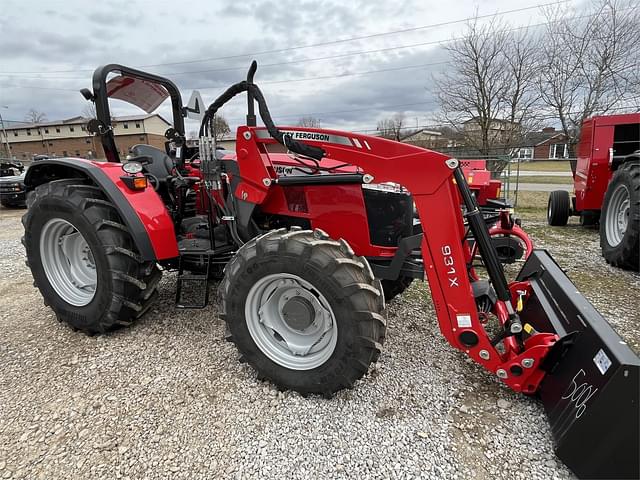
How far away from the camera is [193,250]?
3279mm

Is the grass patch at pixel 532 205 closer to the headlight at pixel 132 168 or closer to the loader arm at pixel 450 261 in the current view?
the loader arm at pixel 450 261

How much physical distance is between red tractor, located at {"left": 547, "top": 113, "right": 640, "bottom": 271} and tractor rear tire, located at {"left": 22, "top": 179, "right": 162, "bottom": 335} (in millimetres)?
5351

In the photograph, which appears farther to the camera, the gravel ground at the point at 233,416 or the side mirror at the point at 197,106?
the side mirror at the point at 197,106

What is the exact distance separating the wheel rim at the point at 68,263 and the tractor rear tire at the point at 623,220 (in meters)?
5.85

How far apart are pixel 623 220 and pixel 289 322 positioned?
17.0ft

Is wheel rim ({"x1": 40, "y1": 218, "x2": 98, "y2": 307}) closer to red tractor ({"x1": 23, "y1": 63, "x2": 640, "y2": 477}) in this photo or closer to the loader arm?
red tractor ({"x1": 23, "y1": 63, "x2": 640, "y2": 477})

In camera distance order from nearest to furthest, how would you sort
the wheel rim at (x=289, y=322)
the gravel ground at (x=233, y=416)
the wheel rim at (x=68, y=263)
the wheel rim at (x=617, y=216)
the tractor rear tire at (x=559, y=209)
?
the gravel ground at (x=233, y=416) < the wheel rim at (x=289, y=322) < the wheel rim at (x=68, y=263) < the wheel rim at (x=617, y=216) < the tractor rear tire at (x=559, y=209)

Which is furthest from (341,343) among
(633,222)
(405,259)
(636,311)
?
(633,222)

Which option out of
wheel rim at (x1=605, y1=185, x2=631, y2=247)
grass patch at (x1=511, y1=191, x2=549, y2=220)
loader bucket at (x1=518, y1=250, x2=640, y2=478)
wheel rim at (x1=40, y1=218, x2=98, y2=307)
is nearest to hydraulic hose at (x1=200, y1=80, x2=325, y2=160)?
loader bucket at (x1=518, y1=250, x2=640, y2=478)

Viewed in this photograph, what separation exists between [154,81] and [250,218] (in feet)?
6.26

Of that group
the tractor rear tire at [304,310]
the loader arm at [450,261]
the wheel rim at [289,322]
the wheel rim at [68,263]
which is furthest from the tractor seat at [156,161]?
the loader arm at [450,261]

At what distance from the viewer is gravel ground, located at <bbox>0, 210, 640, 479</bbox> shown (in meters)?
1.96

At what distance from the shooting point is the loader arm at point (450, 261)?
215 cm

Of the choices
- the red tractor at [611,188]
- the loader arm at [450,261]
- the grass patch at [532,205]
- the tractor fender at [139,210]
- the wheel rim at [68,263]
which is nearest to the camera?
the loader arm at [450,261]
